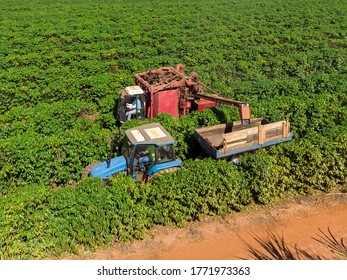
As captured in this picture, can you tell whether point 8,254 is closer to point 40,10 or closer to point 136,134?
point 136,134

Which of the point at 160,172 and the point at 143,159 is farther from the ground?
the point at 143,159

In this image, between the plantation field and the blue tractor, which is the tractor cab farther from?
the blue tractor

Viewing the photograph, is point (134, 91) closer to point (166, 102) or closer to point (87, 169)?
point (166, 102)

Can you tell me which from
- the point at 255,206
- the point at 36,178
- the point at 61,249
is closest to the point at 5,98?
the point at 36,178

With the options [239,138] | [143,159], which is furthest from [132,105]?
[239,138]

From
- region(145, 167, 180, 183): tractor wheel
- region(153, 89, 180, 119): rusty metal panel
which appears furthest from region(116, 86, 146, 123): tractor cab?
Answer: region(145, 167, 180, 183): tractor wheel

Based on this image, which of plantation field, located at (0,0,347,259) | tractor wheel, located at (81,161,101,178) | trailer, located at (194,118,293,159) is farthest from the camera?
trailer, located at (194,118,293,159)

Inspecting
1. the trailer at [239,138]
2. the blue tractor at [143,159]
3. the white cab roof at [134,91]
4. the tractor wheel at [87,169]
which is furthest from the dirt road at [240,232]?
the white cab roof at [134,91]
